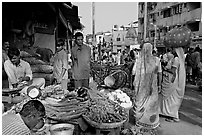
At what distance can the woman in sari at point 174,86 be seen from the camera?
15.4 feet

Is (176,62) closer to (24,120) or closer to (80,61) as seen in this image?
(80,61)

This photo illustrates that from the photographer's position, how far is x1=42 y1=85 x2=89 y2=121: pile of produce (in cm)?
330

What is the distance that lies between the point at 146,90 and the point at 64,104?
5.42 feet

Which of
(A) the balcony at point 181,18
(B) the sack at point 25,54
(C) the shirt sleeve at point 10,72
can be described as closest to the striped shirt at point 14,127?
(C) the shirt sleeve at point 10,72

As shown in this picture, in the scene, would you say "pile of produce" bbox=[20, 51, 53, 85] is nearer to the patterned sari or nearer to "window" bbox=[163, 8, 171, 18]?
the patterned sari

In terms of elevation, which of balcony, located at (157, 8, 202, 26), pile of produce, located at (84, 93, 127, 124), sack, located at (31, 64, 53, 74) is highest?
balcony, located at (157, 8, 202, 26)

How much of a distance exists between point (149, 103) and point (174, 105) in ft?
2.83

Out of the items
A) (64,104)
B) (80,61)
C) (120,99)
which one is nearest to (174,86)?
(120,99)

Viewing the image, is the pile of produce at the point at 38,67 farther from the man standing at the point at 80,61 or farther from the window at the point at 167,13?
the window at the point at 167,13

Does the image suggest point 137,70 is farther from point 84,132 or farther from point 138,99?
point 84,132

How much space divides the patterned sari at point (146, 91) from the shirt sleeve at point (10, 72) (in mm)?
2185

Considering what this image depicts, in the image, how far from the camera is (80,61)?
5.36 m

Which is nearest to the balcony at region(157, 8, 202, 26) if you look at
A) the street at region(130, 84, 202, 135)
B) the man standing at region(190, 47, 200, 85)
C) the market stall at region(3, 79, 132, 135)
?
the man standing at region(190, 47, 200, 85)

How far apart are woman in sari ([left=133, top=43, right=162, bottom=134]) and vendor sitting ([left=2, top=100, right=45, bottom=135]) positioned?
2.26 metres
